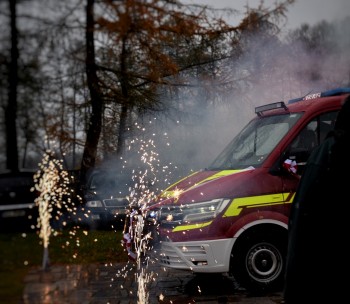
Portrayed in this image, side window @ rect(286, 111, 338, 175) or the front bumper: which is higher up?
side window @ rect(286, 111, 338, 175)

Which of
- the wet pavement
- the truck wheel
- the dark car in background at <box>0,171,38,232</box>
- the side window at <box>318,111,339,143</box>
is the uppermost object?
the side window at <box>318,111,339,143</box>

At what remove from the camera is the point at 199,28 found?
12.2 ft

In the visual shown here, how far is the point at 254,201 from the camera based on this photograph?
177 inches

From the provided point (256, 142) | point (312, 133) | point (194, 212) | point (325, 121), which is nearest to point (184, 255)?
point (194, 212)

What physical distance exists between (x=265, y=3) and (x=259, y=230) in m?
3.04

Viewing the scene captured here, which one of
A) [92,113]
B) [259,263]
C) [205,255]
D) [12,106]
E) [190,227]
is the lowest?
[259,263]

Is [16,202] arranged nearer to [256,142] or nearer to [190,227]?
[190,227]

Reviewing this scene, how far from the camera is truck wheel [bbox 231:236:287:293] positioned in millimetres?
4484

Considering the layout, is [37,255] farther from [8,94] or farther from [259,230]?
→ [259,230]

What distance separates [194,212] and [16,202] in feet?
9.85

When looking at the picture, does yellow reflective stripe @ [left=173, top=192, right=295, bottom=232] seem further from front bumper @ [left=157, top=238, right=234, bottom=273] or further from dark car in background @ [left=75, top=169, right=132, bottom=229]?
dark car in background @ [left=75, top=169, right=132, bottom=229]

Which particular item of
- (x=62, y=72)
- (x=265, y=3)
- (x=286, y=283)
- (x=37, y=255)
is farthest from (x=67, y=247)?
(x=265, y=3)

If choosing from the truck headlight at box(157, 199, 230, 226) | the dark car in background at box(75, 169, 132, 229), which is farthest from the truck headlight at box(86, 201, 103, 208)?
the truck headlight at box(157, 199, 230, 226)

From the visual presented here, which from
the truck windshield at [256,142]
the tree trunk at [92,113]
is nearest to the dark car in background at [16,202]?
the tree trunk at [92,113]
